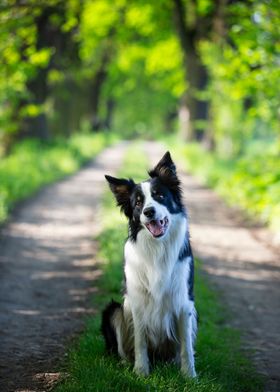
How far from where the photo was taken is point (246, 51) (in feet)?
43.8

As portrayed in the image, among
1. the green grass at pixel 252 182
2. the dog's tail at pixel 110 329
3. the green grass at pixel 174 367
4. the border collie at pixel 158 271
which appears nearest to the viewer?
the green grass at pixel 174 367

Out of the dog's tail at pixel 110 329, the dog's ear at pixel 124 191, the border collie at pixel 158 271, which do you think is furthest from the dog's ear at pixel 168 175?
the dog's tail at pixel 110 329

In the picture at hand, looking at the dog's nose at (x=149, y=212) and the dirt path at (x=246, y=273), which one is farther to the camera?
the dirt path at (x=246, y=273)

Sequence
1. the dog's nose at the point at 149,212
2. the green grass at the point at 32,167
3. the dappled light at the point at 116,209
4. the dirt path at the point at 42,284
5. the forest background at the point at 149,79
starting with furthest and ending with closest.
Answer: the green grass at the point at 32,167 → the forest background at the point at 149,79 → the dappled light at the point at 116,209 → the dirt path at the point at 42,284 → the dog's nose at the point at 149,212

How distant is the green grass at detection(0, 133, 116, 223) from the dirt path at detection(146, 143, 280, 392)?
15.0ft

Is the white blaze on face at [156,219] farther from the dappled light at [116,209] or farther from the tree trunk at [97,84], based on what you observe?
the tree trunk at [97,84]

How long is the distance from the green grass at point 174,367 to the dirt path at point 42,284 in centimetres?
30

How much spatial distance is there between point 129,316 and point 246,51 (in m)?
9.58

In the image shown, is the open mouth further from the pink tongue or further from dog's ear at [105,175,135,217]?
dog's ear at [105,175,135,217]

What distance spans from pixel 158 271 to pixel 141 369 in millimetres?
859

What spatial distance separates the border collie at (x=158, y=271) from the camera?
16.4 feet

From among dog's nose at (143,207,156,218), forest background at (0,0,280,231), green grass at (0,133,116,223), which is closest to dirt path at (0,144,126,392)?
green grass at (0,133,116,223)

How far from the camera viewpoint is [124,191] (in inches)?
205

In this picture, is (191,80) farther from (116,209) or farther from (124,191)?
(124,191)
